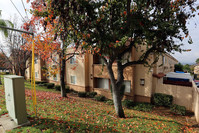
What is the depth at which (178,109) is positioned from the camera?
998 centimetres

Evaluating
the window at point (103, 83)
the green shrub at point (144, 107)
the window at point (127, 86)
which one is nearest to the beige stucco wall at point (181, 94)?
the green shrub at point (144, 107)

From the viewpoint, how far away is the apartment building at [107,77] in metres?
11.7

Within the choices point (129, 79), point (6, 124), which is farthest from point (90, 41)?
point (129, 79)

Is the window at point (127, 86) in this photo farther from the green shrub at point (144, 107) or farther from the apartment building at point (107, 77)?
the green shrub at point (144, 107)

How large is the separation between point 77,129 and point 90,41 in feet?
16.1

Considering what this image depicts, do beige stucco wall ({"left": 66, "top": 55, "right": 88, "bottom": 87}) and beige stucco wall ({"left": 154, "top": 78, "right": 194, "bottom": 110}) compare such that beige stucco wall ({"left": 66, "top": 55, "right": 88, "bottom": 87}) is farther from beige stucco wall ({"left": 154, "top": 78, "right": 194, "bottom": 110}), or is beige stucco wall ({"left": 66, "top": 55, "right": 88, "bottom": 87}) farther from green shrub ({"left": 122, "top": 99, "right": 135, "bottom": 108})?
beige stucco wall ({"left": 154, "top": 78, "right": 194, "bottom": 110})

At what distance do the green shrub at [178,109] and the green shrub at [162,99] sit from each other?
479 mm

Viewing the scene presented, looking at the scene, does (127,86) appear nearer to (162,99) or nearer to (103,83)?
(103,83)

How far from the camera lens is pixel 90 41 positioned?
6.89 m

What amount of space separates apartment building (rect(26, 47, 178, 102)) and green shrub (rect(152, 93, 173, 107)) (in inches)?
24.7

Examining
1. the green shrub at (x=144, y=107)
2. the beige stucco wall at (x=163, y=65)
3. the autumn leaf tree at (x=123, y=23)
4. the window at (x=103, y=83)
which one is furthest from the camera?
the window at (x=103, y=83)

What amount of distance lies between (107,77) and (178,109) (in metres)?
7.81

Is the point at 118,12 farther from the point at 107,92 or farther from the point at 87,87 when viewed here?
the point at 87,87

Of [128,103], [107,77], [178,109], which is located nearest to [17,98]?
[128,103]
